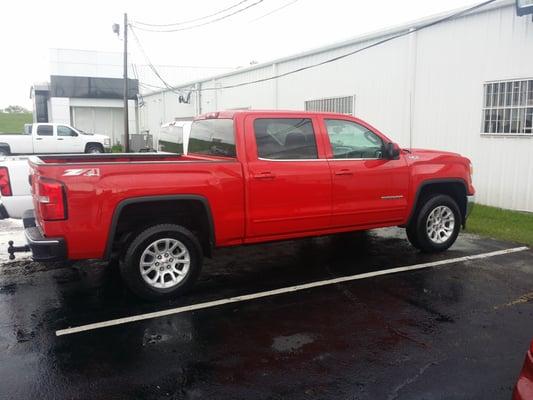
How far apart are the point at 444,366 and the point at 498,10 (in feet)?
29.3

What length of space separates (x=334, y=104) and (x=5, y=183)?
10992 mm

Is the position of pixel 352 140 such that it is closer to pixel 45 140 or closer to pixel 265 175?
pixel 265 175

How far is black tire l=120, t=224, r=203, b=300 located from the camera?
4.80 metres

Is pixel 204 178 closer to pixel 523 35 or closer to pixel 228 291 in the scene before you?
pixel 228 291

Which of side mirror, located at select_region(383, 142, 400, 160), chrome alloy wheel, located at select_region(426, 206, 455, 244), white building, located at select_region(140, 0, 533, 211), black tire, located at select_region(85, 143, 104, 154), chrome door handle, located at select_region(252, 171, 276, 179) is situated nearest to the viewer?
chrome door handle, located at select_region(252, 171, 276, 179)

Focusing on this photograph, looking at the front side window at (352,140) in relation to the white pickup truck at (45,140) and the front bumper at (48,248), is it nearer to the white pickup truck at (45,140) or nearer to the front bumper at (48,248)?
the front bumper at (48,248)

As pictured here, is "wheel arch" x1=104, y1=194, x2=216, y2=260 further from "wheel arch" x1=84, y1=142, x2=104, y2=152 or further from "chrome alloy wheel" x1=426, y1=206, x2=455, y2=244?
"wheel arch" x1=84, y1=142, x2=104, y2=152

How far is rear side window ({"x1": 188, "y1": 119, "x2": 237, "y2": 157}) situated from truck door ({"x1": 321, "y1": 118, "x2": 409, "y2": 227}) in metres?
1.18

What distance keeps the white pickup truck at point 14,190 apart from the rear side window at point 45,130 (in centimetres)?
1878

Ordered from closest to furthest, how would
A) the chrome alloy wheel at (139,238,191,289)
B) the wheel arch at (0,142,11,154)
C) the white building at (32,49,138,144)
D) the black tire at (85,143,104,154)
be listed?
the chrome alloy wheel at (139,238,191,289)
the wheel arch at (0,142,11,154)
the black tire at (85,143,104,154)
the white building at (32,49,138,144)

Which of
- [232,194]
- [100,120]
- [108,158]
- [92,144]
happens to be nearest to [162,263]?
[232,194]

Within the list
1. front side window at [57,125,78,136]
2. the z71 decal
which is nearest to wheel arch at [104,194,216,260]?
the z71 decal

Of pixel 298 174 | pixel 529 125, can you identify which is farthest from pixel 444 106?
pixel 298 174

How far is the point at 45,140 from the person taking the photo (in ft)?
77.0
